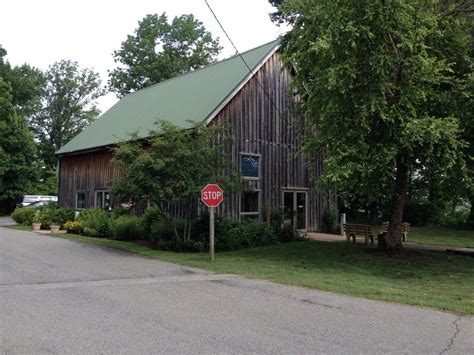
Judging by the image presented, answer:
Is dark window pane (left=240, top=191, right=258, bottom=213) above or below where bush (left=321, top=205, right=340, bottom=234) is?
above

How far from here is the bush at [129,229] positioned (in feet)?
61.1

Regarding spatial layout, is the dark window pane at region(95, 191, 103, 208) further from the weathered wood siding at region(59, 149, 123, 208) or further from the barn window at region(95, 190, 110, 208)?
the weathered wood siding at region(59, 149, 123, 208)

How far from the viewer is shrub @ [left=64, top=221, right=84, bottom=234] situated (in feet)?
70.2

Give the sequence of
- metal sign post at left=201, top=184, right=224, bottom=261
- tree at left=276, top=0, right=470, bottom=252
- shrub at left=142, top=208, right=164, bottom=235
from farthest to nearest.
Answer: shrub at left=142, top=208, right=164, bottom=235 < metal sign post at left=201, top=184, right=224, bottom=261 < tree at left=276, top=0, right=470, bottom=252

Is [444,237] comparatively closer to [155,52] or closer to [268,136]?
[268,136]

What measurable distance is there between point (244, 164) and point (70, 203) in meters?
12.5

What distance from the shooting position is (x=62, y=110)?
2474 inches

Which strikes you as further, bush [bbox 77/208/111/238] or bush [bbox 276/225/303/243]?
bush [bbox 77/208/111/238]

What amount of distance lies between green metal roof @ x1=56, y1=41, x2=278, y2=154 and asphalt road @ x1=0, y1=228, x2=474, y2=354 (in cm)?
910

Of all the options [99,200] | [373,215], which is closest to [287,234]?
[99,200]

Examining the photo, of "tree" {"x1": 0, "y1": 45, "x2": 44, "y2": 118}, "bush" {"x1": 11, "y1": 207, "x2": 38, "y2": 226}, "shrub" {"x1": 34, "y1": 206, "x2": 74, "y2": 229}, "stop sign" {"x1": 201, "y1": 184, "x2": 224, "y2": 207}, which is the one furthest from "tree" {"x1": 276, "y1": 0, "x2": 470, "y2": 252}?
"tree" {"x1": 0, "y1": 45, "x2": 44, "y2": 118}

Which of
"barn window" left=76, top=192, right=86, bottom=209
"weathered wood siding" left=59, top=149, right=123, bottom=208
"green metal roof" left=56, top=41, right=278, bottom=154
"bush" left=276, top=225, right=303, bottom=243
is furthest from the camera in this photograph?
"barn window" left=76, top=192, right=86, bottom=209

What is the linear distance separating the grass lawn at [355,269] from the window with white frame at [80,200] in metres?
8.82

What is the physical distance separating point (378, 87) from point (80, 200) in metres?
19.1
